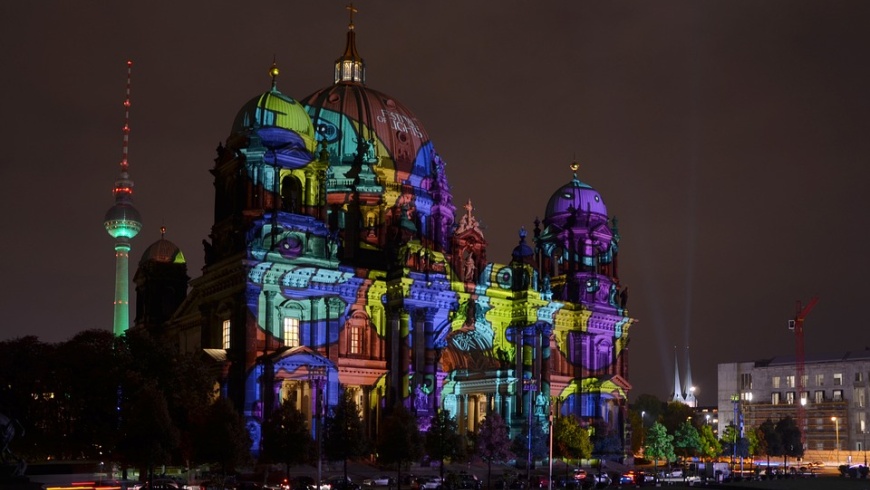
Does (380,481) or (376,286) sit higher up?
(376,286)

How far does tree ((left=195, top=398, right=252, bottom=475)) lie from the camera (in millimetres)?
78250

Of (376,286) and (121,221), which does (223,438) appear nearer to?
(376,286)

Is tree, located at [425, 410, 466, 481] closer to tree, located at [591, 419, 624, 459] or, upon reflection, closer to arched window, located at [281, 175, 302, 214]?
arched window, located at [281, 175, 302, 214]

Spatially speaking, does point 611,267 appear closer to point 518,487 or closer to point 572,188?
point 572,188

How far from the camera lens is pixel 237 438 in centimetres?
7888

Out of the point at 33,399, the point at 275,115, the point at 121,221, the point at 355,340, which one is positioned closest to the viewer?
the point at 33,399

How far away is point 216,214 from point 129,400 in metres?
24.9

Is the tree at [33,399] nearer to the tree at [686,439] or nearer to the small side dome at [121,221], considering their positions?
the tree at [686,439]

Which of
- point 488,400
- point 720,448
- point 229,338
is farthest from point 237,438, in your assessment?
point 720,448

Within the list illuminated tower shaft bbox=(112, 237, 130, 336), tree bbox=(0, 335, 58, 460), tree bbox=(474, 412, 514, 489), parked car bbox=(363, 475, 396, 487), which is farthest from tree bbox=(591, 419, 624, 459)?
illuminated tower shaft bbox=(112, 237, 130, 336)

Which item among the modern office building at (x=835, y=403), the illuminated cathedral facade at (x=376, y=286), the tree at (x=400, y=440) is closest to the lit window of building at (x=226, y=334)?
the illuminated cathedral facade at (x=376, y=286)

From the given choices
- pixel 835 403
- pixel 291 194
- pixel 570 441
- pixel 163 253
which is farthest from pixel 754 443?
pixel 291 194

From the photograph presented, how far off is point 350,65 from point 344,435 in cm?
5300

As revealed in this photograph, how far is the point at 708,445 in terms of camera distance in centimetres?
15325
